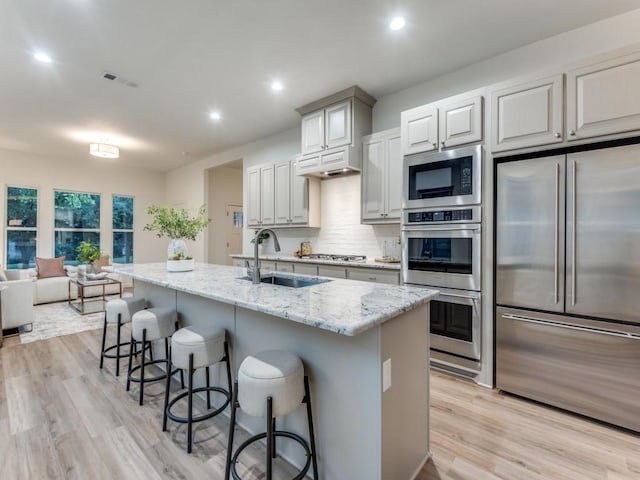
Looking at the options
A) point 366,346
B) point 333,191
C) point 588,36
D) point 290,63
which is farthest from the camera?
point 333,191

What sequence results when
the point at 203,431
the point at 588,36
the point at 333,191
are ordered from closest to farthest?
the point at 203,431 < the point at 588,36 < the point at 333,191

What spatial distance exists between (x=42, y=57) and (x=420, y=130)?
A: 3.75 meters

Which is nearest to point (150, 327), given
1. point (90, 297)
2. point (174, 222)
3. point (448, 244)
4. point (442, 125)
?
point (174, 222)

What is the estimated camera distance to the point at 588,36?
8.54 ft

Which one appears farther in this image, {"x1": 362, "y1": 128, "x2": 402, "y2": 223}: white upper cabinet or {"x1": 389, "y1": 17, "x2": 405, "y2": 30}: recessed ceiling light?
{"x1": 362, "y1": 128, "x2": 402, "y2": 223}: white upper cabinet

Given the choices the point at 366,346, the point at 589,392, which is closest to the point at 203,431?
the point at 366,346

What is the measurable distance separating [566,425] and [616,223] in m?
1.40

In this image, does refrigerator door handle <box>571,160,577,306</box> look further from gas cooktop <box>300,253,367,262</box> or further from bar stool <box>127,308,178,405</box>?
bar stool <box>127,308,178,405</box>

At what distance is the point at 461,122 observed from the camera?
271 cm

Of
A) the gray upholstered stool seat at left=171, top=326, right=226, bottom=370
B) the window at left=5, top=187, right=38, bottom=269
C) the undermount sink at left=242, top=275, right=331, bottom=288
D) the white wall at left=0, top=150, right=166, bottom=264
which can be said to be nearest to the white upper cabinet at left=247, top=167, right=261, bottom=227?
the undermount sink at left=242, top=275, right=331, bottom=288

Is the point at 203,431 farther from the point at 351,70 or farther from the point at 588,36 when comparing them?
the point at 588,36

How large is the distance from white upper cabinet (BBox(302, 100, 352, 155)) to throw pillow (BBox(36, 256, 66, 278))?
18.7 ft

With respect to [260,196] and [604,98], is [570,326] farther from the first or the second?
[260,196]

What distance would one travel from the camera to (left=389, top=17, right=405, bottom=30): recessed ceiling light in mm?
2502
